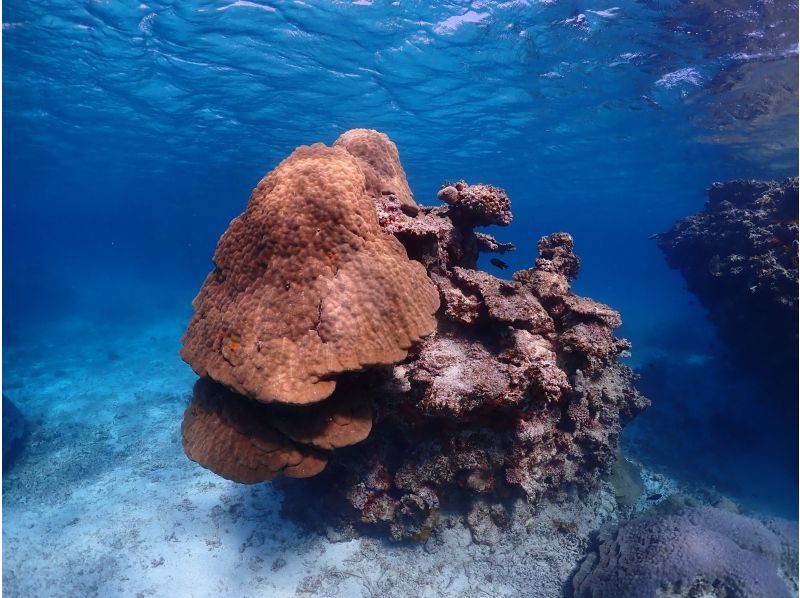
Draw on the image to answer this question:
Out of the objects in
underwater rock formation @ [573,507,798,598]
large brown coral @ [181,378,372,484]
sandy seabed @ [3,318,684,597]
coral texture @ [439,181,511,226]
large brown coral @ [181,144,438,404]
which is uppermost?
coral texture @ [439,181,511,226]

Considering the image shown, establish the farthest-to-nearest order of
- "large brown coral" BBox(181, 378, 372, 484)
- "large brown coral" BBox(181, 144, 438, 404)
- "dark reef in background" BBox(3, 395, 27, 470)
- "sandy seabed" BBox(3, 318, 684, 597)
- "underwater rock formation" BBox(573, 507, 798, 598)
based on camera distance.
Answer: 1. "dark reef in background" BBox(3, 395, 27, 470)
2. "sandy seabed" BBox(3, 318, 684, 597)
3. "underwater rock formation" BBox(573, 507, 798, 598)
4. "large brown coral" BBox(181, 378, 372, 484)
5. "large brown coral" BBox(181, 144, 438, 404)

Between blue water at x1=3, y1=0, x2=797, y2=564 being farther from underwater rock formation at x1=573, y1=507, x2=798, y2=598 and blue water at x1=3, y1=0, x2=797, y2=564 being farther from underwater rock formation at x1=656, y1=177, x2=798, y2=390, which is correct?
underwater rock formation at x1=573, y1=507, x2=798, y2=598

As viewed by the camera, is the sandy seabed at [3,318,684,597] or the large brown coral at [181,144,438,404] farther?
the sandy seabed at [3,318,684,597]

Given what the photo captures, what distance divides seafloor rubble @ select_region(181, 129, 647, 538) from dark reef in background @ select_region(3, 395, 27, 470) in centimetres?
1041

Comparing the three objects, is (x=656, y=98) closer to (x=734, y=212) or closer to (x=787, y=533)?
(x=734, y=212)

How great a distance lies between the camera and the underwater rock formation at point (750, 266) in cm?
1159

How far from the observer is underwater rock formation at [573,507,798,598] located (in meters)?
6.16

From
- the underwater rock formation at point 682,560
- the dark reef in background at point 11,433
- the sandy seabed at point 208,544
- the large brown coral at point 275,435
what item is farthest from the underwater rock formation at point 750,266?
the dark reef in background at point 11,433

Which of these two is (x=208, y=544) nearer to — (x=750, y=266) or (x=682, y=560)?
(x=682, y=560)

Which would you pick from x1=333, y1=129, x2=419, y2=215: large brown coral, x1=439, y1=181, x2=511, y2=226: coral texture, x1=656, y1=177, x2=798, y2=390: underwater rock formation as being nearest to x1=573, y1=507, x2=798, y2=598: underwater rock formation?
x1=439, y1=181, x2=511, y2=226: coral texture

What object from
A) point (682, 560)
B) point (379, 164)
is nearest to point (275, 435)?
point (379, 164)

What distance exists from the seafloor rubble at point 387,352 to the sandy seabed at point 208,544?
2.37 feet

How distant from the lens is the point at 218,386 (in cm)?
529

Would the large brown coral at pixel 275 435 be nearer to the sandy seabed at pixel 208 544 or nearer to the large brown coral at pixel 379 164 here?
the large brown coral at pixel 379 164
